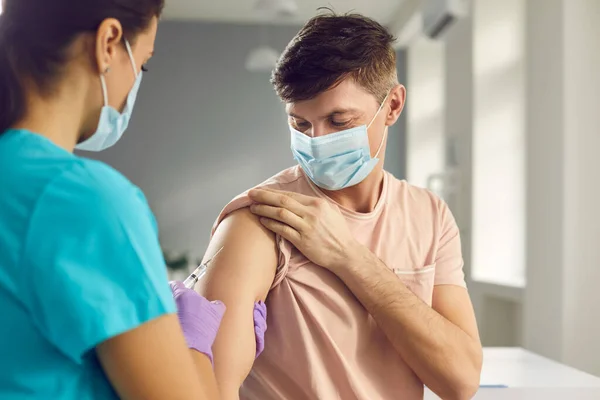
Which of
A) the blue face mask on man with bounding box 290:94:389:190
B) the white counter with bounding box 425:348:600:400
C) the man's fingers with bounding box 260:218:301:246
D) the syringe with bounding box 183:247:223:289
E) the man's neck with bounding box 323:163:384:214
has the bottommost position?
the white counter with bounding box 425:348:600:400

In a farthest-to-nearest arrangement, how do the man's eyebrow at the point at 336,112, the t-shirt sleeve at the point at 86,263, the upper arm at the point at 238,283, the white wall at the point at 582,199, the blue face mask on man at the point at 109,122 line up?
the white wall at the point at 582,199 < the man's eyebrow at the point at 336,112 < the upper arm at the point at 238,283 < the blue face mask on man at the point at 109,122 < the t-shirt sleeve at the point at 86,263

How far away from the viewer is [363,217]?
4.53 ft

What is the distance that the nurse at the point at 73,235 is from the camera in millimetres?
660

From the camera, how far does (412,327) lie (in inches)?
49.3

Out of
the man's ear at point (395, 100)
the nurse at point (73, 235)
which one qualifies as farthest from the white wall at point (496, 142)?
the nurse at point (73, 235)

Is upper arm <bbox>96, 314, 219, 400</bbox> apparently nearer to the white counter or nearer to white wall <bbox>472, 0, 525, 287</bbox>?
the white counter

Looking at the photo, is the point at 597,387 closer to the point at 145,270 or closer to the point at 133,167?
the point at 145,270

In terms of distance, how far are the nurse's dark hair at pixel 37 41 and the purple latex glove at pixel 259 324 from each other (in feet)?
1.88

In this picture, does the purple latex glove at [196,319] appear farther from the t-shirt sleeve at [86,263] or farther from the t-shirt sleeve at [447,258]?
the t-shirt sleeve at [447,258]

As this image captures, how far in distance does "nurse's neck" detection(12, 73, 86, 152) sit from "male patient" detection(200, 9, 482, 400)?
0.49 m

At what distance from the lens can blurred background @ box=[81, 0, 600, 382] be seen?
8.79 ft

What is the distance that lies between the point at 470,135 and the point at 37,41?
3.51m

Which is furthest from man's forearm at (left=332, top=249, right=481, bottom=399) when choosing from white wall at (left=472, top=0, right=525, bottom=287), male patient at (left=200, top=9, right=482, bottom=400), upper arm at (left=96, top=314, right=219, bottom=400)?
white wall at (left=472, top=0, right=525, bottom=287)

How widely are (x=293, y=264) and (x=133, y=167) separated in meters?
5.17
